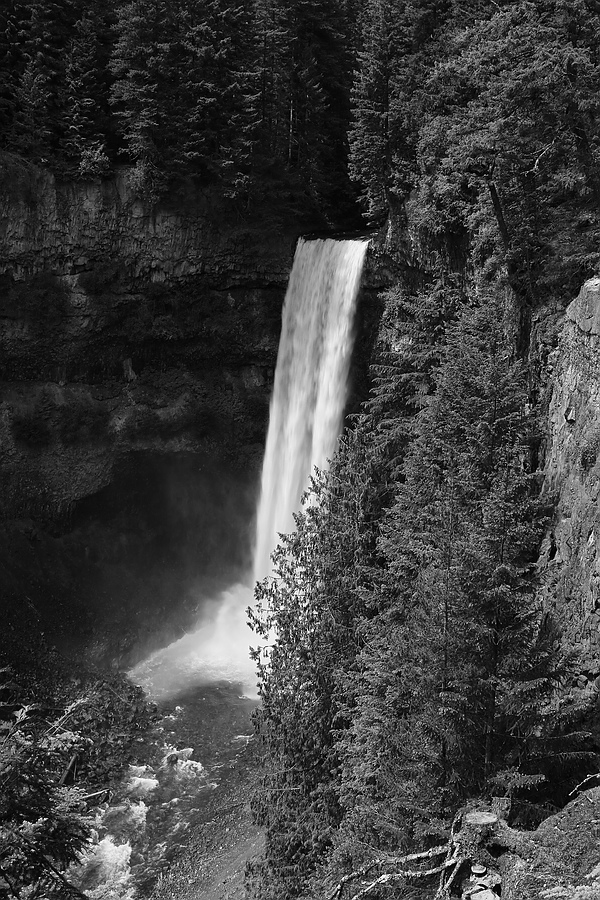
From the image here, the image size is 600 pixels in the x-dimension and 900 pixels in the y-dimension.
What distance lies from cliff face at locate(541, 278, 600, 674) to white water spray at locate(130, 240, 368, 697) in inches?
461

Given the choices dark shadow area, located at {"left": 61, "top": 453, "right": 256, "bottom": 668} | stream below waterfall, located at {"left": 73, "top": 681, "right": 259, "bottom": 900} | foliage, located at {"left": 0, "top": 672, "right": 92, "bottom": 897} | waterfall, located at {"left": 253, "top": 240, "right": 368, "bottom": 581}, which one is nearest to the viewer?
foliage, located at {"left": 0, "top": 672, "right": 92, "bottom": 897}

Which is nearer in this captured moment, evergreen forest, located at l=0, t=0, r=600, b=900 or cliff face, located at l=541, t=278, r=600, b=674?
evergreen forest, located at l=0, t=0, r=600, b=900

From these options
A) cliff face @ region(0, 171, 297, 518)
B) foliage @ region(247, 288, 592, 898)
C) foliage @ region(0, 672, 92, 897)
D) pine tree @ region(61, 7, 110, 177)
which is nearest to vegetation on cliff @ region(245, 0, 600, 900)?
foliage @ region(247, 288, 592, 898)

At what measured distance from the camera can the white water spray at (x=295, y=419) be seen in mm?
26094

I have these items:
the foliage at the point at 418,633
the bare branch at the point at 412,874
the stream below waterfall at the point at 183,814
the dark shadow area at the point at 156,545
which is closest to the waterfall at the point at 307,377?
the dark shadow area at the point at 156,545

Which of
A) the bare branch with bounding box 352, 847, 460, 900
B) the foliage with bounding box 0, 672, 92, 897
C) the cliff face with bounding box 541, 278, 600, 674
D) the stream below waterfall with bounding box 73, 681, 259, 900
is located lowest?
the stream below waterfall with bounding box 73, 681, 259, 900

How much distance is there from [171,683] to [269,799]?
39.9 ft

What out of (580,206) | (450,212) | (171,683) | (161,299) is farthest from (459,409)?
(161,299)

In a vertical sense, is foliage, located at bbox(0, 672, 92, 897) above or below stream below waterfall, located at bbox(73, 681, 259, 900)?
above

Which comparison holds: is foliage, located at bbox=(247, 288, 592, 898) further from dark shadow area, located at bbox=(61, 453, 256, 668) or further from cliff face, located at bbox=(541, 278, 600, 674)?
dark shadow area, located at bbox=(61, 453, 256, 668)

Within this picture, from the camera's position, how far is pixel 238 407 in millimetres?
32719

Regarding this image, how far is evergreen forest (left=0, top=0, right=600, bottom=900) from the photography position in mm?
10594

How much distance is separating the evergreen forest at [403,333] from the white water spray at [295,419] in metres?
2.30

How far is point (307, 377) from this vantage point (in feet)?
91.9
